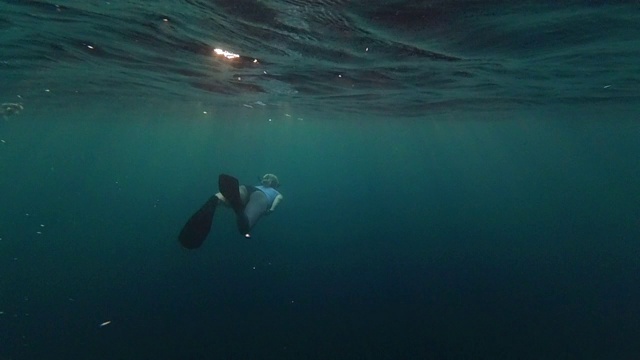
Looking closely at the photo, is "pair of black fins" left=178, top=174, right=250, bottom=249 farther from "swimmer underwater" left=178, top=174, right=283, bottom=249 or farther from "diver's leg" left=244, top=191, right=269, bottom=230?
"diver's leg" left=244, top=191, right=269, bottom=230

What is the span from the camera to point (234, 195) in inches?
474

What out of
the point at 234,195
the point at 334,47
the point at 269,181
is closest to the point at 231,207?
the point at 234,195

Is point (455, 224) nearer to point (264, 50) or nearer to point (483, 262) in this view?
point (483, 262)

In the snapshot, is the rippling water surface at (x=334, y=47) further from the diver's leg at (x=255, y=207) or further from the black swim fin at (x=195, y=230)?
the black swim fin at (x=195, y=230)

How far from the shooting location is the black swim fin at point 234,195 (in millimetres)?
11913

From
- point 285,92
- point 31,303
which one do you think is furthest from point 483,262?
point 31,303

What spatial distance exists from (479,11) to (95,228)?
38.3 meters

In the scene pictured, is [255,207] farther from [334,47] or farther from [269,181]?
[334,47]

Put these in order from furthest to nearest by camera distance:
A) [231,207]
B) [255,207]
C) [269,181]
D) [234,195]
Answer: [269,181] < [255,207] < [231,207] < [234,195]

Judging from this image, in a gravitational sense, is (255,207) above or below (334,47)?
below

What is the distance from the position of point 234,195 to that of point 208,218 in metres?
0.99

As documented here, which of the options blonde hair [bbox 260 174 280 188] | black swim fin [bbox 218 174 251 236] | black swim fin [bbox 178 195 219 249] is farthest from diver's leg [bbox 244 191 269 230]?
black swim fin [bbox 178 195 219 249]

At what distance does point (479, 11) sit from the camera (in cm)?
744

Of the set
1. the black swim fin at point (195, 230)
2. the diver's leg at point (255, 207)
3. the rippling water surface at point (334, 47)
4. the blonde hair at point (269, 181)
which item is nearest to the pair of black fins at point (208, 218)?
the black swim fin at point (195, 230)
